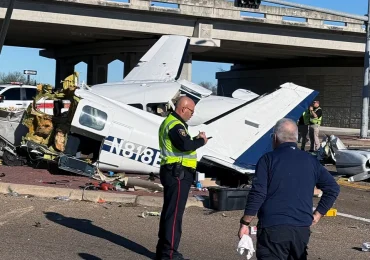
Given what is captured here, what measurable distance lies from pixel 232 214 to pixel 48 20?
23.6 metres

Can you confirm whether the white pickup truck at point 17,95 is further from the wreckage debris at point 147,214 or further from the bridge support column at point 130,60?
the wreckage debris at point 147,214

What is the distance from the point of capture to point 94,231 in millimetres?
8844

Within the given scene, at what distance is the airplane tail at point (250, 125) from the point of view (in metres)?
12.9

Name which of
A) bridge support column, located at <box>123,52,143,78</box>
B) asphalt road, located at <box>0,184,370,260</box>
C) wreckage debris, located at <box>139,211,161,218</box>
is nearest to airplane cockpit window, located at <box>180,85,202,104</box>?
asphalt road, located at <box>0,184,370,260</box>

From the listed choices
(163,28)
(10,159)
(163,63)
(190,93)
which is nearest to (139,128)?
(190,93)

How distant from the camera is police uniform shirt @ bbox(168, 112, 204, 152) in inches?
272

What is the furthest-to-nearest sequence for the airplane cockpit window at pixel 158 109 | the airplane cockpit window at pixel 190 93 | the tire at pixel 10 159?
the tire at pixel 10 159 → the airplane cockpit window at pixel 190 93 → the airplane cockpit window at pixel 158 109

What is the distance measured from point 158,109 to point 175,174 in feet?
23.3

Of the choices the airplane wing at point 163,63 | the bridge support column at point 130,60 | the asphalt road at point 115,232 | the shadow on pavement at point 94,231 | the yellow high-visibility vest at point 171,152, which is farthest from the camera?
the bridge support column at point 130,60

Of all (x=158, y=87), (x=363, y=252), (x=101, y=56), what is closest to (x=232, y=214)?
(x=363, y=252)

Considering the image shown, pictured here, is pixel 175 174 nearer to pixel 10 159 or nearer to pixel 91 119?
pixel 91 119

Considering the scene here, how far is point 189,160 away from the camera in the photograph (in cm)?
706

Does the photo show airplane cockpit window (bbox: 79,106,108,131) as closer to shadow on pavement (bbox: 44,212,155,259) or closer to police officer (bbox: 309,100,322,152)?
shadow on pavement (bbox: 44,212,155,259)

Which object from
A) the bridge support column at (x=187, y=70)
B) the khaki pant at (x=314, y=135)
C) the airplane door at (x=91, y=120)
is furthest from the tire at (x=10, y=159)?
the bridge support column at (x=187, y=70)
